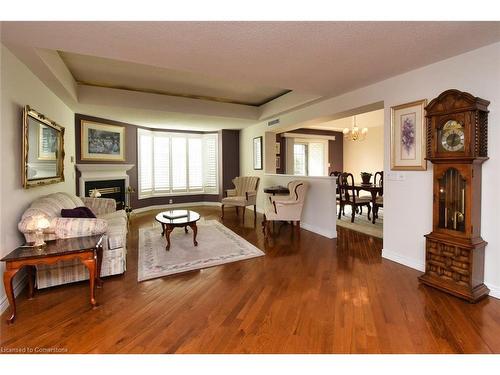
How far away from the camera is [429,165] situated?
3.02 meters

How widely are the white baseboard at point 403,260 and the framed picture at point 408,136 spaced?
3.71 feet

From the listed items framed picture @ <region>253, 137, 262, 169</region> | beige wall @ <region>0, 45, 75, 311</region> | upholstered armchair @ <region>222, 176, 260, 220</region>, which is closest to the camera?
beige wall @ <region>0, 45, 75, 311</region>

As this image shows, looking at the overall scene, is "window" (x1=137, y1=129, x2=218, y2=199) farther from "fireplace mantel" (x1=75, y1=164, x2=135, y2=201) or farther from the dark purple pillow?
the dark purple pillow

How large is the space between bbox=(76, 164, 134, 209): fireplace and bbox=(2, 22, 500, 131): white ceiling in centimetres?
321

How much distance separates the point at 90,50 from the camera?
253 centimetres

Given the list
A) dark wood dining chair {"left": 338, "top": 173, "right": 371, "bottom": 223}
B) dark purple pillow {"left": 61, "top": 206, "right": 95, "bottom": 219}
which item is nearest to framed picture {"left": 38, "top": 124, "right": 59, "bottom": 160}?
dark purple pillow {"left": 61, "top": 206, "right": 95, "bottom": 219}

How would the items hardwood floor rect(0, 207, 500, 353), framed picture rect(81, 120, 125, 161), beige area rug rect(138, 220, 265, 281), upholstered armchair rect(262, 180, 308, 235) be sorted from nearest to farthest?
hardwood floor rect(0, 207, 500, 353)
beige area rug rect(138, 220, 265, 281)
upholstered armchair rect(262, 180, 308, 235)
framed picture rect(81, 120, 125, 161)

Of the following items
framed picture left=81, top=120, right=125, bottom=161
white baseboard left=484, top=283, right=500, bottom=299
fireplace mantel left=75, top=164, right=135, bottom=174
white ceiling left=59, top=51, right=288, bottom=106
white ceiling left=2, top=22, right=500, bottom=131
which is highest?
white ceiling left=59, top=51, right=288, bottom=106

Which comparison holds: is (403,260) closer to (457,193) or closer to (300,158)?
(457,193)

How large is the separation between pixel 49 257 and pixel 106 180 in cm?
418

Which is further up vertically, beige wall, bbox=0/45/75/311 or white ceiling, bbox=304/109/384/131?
white ceiling, bbox=304/109/384/131

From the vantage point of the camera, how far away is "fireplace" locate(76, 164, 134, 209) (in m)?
5.48

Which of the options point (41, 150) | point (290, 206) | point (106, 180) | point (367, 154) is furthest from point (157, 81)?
point (367, 154)
